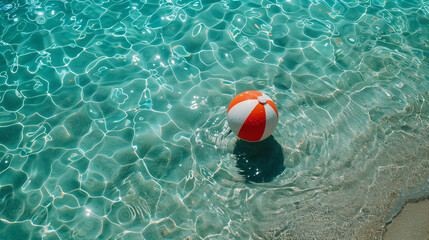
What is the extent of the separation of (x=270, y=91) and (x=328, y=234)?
2.27 meters

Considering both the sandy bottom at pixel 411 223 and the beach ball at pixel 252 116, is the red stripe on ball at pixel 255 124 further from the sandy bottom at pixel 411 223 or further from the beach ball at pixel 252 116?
the sandy bottom at pixel 411 223

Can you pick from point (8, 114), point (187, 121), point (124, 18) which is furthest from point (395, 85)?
point (8, 114)

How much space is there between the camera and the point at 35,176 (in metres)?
4.39

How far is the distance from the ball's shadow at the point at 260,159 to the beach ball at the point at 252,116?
0.48 metres

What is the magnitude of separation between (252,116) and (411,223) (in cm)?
221

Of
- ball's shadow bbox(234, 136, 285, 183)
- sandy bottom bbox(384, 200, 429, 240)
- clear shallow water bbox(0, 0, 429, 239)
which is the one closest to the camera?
sandy bottom bbox(384, 200, 429, 240)

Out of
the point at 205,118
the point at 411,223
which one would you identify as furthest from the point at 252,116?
the point at 411,223

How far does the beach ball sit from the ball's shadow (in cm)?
48

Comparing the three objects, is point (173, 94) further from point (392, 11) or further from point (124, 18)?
point (392, 11)

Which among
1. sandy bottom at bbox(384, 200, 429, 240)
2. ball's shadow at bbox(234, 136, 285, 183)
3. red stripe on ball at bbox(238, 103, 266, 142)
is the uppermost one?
red stripe on ball at bbox(238, 103, 266, 142)

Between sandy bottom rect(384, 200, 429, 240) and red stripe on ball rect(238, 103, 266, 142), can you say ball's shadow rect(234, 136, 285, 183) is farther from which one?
sandy bottom rect(384, 200, 429, 240)

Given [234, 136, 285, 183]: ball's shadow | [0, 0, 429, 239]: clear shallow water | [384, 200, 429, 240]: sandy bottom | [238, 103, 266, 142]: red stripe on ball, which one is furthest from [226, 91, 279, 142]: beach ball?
[384, 200, 429, 240]: sandy bottom

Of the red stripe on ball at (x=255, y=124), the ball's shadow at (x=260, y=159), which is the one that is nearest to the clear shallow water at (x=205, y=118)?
the ball's shadow at (x=260, y=159)

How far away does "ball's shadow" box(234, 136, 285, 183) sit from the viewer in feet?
14.0
